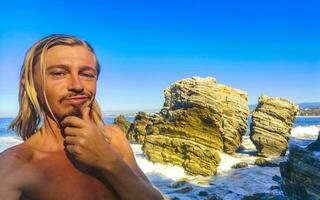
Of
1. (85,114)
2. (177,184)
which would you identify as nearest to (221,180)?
(177,184)

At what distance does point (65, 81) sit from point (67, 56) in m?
0.15

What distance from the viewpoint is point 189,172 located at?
21.4 m

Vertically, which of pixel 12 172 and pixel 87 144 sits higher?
pixel 87 144

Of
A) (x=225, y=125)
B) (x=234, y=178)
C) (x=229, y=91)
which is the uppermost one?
(x=229, y=91)

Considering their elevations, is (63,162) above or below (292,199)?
above

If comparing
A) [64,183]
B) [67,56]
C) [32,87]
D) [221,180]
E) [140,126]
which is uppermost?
[67,56]

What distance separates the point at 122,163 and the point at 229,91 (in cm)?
3047

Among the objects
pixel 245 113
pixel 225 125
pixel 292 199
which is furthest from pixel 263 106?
pixel 292 199

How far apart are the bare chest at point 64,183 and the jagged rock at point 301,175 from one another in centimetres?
834

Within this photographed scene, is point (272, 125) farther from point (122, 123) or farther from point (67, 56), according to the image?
point (67, 56)

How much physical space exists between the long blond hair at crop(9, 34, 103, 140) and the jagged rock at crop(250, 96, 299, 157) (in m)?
29.3

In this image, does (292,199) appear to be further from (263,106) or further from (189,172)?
(263,106)

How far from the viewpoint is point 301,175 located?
32.2 feet

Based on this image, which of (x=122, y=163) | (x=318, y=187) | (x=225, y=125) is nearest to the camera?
(x=122, y=163)
